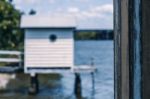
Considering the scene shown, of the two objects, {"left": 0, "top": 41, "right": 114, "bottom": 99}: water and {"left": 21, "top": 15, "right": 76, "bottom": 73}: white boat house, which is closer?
{"left": 21, "top": 15, "right": 76, "bottom": 73}: white boat house

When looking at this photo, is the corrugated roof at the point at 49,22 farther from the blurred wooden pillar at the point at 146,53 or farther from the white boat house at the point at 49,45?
the blurred wooden pillar at the point at 146,53

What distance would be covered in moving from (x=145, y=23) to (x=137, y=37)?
0.05m

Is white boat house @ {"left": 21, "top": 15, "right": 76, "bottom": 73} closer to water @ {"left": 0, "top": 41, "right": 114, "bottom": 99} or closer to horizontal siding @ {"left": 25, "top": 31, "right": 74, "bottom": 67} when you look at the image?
horizontal siding @ {"left": 25, "top": 31, "right": 74, "bottom": 67}

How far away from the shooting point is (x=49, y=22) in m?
18.0

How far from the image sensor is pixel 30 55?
17.6 meters

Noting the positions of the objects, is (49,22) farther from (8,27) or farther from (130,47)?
(130,47)

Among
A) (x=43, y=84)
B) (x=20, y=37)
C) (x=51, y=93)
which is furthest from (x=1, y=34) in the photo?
(x=51, y=93)

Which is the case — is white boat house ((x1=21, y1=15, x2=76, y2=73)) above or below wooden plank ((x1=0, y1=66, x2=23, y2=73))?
above

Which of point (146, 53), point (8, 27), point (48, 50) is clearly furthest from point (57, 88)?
point (146, 53)

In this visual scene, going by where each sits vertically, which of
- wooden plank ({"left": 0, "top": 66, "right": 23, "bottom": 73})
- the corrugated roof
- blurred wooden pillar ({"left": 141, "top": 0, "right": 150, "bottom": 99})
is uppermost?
the corrugated roof

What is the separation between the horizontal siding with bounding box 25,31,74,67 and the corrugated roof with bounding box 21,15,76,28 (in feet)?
1.03

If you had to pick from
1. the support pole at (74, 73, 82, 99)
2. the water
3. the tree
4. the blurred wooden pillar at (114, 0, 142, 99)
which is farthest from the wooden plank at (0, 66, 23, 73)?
the blurred wooden pillar at (114, 0, 142, 99)

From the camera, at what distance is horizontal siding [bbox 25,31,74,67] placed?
56.5ft

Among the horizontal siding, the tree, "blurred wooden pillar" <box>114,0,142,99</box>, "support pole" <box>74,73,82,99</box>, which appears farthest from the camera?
the tree
